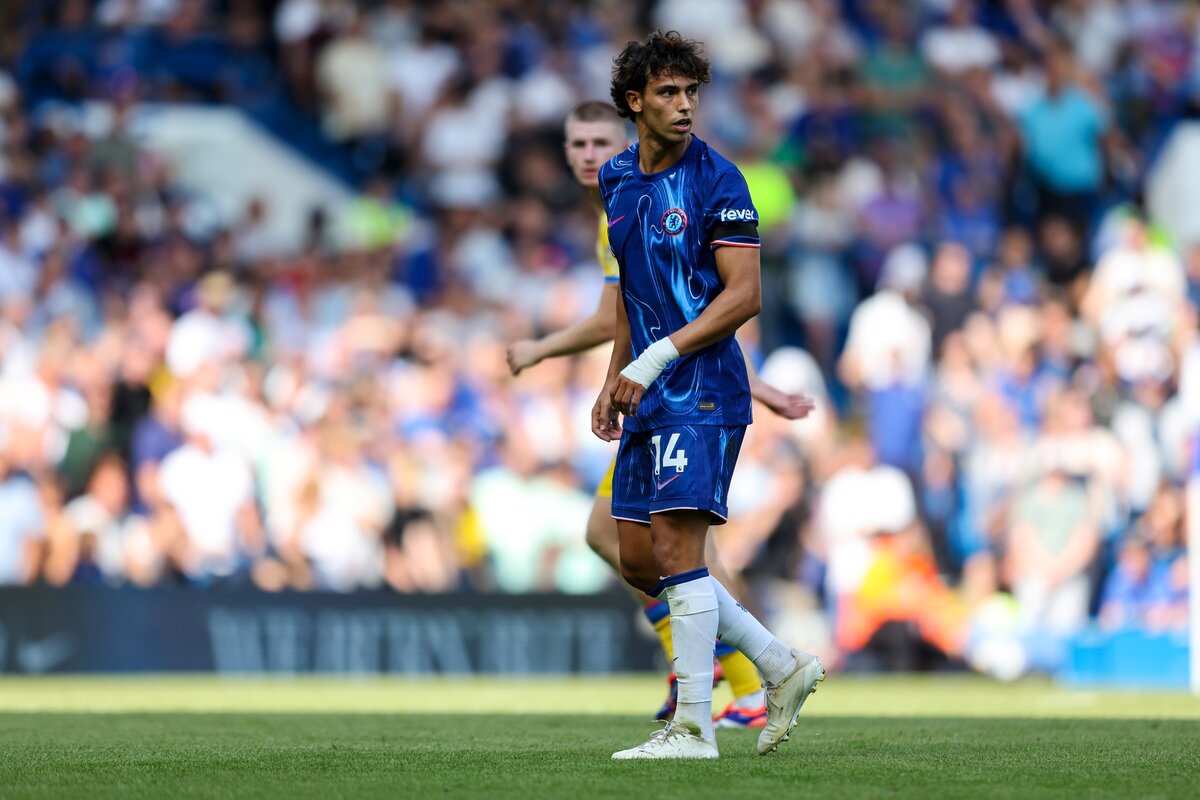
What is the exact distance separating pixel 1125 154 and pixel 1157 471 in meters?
4.73

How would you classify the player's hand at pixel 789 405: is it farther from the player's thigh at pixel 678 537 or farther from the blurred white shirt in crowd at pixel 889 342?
the blurred white shirt in crowd at pixel 889 342

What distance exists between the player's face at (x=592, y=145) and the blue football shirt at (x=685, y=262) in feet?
8.40

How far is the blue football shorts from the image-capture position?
270 inches

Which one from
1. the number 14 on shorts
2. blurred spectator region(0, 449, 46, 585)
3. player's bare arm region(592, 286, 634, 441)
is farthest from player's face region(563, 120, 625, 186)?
blurred spectator region(0, 449, 46, 585)

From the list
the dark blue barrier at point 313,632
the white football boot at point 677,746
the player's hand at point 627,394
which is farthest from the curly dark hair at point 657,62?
the dark blue barrier at point 313,632

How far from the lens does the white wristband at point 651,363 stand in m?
6.83

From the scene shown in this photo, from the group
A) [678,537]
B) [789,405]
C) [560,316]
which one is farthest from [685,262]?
[560,316]

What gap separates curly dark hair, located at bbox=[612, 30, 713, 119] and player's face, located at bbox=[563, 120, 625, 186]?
257 centimetres

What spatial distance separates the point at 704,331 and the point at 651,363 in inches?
8.2

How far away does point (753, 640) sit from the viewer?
7172 millimetres

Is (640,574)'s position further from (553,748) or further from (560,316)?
(560,316)

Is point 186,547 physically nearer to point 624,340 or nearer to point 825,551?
point 825,551

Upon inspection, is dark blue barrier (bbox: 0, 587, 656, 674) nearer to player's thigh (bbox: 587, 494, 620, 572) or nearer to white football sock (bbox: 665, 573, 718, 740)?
player's thigh (bbox: 587, 494, 620, 572)

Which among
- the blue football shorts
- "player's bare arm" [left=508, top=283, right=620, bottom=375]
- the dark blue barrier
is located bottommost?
the dark blue barrier
